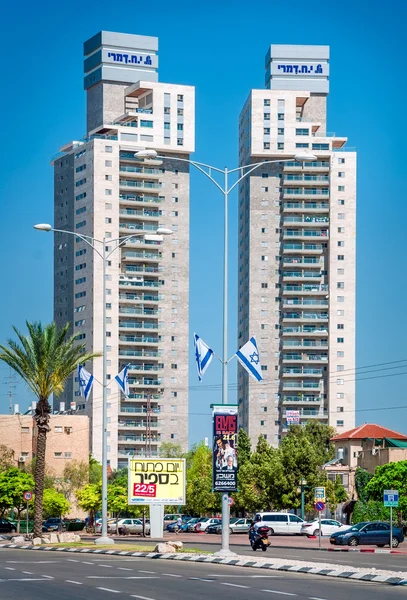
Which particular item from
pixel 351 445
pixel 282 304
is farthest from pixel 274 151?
pixel 351 445

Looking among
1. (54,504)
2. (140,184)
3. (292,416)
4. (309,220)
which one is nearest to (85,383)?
(54,504)

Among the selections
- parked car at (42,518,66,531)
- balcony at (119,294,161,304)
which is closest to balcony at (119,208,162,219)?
balcony at (119,294,161,304)

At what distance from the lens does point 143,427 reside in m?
158

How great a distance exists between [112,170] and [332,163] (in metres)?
30.2

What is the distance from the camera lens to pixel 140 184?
164 m

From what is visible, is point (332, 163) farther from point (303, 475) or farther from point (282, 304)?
point (303, 475)

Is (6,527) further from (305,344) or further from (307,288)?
(307,288)

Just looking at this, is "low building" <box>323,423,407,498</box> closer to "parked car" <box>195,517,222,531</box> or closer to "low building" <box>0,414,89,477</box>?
"parked car" <box>195,517,222,531</box>

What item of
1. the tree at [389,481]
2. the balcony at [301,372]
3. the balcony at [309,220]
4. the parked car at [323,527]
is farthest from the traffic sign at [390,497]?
the balcony at [309,220]

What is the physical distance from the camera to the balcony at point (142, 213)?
16225 centimetres

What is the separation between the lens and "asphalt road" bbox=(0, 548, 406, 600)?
24844 millimetres

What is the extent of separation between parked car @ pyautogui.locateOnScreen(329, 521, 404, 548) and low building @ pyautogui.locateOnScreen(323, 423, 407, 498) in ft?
86.3

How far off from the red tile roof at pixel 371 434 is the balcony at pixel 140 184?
60326 millimetres

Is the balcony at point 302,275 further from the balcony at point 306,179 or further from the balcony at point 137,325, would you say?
the balcony at point 137,325
